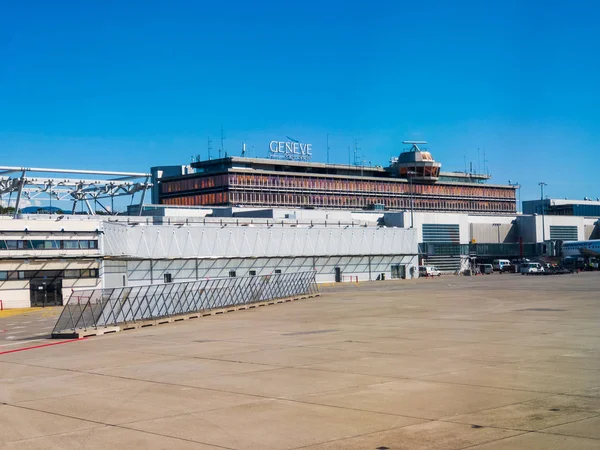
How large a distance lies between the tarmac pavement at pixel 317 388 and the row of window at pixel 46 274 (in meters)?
34.6

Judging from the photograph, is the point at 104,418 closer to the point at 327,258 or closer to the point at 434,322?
the point at 434,322

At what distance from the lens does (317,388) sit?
67.7ft

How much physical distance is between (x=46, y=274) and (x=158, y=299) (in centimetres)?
2878

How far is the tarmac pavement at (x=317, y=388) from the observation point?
1513 cm

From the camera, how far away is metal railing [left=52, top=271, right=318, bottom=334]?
127 ft

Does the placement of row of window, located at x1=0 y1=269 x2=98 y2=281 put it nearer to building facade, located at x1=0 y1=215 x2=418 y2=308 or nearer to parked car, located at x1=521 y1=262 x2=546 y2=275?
building facade, located at x1=0 y1=215 x2=418 y2=308

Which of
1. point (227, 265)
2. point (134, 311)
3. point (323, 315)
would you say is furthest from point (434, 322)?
point (227, 265)

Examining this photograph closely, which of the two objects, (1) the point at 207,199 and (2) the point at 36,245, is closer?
(2) the point at 36,245

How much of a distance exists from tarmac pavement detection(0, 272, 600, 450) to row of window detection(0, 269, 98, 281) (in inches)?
1361

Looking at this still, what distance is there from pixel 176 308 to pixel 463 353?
2512 cm

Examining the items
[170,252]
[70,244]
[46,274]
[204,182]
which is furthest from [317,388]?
[204,182]

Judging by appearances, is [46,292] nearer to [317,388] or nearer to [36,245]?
[36,245]

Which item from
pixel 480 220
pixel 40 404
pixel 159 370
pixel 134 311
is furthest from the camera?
pixel 480 220

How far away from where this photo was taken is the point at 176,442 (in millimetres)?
14914
